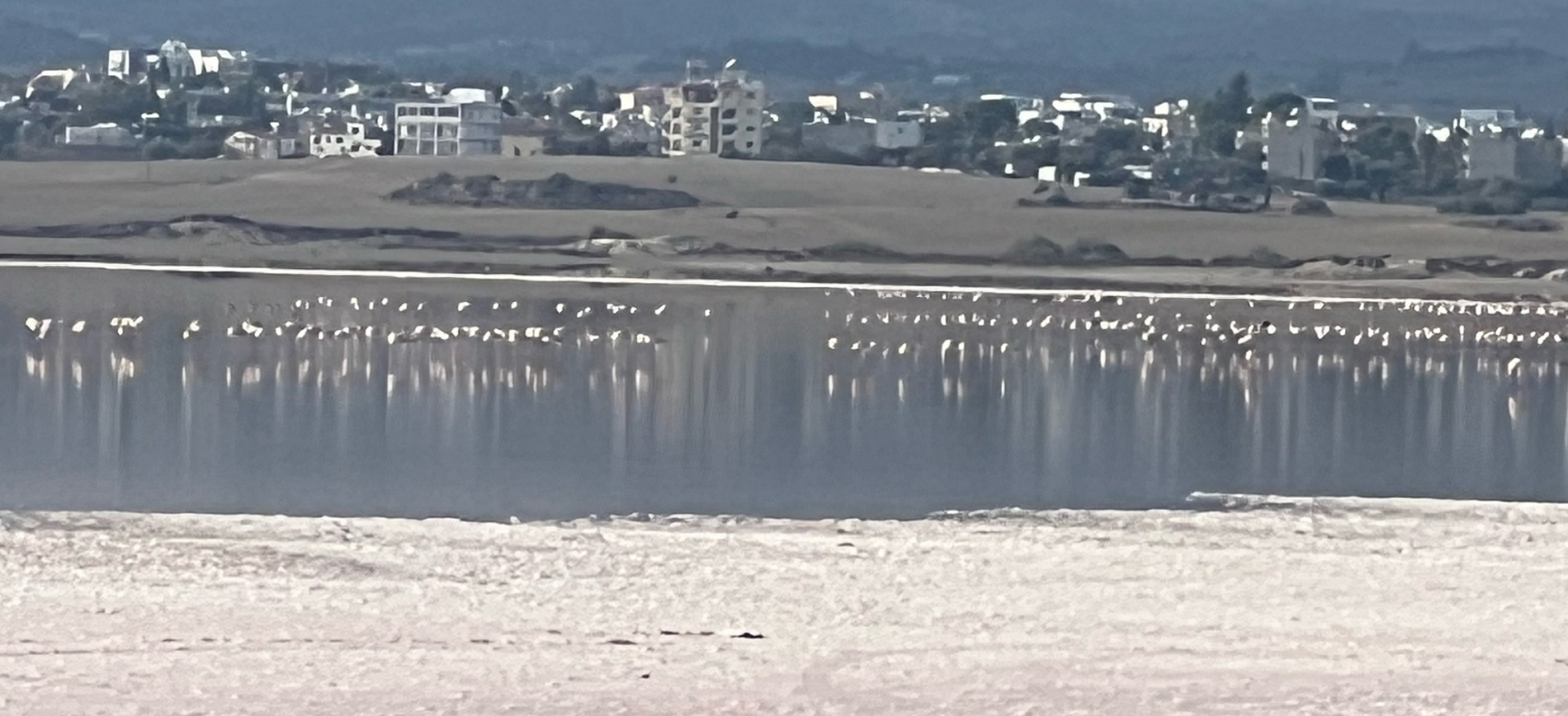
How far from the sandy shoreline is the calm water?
316cm

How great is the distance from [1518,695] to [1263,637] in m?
1.24

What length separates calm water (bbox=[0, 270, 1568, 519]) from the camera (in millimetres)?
16484

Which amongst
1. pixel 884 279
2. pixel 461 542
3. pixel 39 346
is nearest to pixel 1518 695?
pixel 461 542

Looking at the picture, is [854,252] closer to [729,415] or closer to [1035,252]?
[1035,252]

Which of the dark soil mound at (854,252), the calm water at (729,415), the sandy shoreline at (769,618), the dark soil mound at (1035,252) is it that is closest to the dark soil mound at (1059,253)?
the dark soil mound at (1035,252)

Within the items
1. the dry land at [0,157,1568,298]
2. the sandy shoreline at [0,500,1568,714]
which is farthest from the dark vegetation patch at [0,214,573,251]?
the sandy shoreline at [0,500,1568,714]

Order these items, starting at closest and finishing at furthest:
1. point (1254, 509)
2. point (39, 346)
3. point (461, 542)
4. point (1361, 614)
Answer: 1. point (1361, 614)
2. point (461, 542)
3. point (1254, 509)
4. point (39, 346)

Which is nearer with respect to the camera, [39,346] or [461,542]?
[461,542]

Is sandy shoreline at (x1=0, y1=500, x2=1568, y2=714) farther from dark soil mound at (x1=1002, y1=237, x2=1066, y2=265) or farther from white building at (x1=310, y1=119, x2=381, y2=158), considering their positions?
white building at (x1=310, y1=119, x2=381, y2=158)

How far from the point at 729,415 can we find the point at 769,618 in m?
14.5

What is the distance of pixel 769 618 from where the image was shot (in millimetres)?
9266

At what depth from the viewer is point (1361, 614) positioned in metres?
9.55

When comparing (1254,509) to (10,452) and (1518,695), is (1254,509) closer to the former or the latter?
(1518,695)

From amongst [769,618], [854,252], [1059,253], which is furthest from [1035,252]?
[769,618]
